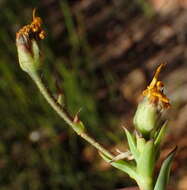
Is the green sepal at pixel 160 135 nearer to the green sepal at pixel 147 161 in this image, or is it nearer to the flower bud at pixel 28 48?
the green sepal at pixel 147 161

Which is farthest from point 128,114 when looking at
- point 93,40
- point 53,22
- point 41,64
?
point 41,64

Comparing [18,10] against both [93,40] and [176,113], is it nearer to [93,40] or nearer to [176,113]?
[93,40]

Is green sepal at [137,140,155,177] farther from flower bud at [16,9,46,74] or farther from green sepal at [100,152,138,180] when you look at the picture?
flower bud at [16,9,46,74]

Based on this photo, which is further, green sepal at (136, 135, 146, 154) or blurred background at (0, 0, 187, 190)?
blurred background at (0, 0, 187, 190)

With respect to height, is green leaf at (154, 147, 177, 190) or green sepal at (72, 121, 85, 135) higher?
green sepal at (72, 121, 85, 135)

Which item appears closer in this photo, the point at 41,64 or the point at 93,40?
the point at 41,64

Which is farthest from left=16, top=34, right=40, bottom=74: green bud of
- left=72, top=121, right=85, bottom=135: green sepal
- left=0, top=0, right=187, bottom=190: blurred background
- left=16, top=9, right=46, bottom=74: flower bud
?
left=0, top=0, right=187, bottom=190: blurred background

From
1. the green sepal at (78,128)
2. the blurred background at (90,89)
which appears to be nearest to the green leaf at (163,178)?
the green sepal at (78,128)
